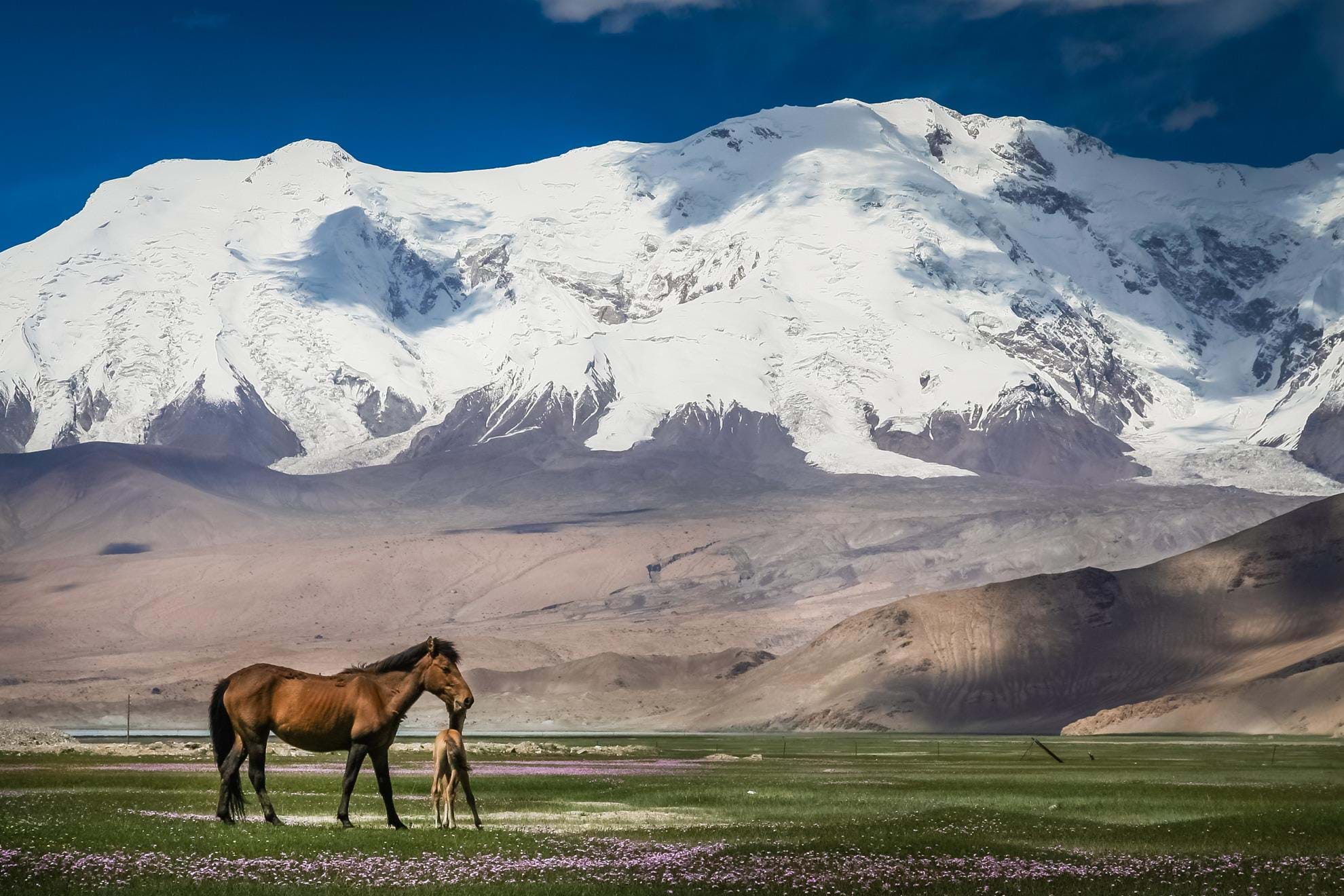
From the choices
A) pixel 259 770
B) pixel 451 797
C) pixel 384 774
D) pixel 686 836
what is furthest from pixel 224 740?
pixel 686 836

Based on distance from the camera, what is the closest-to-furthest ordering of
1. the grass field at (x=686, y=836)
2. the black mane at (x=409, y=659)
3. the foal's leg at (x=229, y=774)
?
the grass field at (x=686, y=836) < the black mane at (x=409, y=659) < the foal's leg at (x=229, y=774)

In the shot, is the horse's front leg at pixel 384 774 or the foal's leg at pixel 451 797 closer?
the horse's front leg at pixel 384 774

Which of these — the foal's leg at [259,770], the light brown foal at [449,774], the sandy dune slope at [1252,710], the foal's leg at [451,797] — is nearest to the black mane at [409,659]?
the light brown foal at [449,774]

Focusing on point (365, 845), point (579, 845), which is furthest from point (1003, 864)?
point (365, 845)

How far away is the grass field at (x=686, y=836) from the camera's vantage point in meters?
26.7

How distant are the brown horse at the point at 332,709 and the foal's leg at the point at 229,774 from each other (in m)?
0.01

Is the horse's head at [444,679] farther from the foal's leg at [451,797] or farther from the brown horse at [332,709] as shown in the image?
the foal's leg at [451,797]

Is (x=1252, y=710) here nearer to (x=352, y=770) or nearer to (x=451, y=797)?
(x=451, y=797)

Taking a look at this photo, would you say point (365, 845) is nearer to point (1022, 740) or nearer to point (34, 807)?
Result: point (34, 807)

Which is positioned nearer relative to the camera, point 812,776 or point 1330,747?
point 812,776

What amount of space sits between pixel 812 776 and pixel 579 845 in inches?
1484

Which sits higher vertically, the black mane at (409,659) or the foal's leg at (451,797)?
the black mane at (409,659)

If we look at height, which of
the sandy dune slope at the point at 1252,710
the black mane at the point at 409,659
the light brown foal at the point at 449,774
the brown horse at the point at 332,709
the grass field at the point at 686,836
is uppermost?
the black mane at the point at 409,659

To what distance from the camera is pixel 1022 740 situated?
462ft
